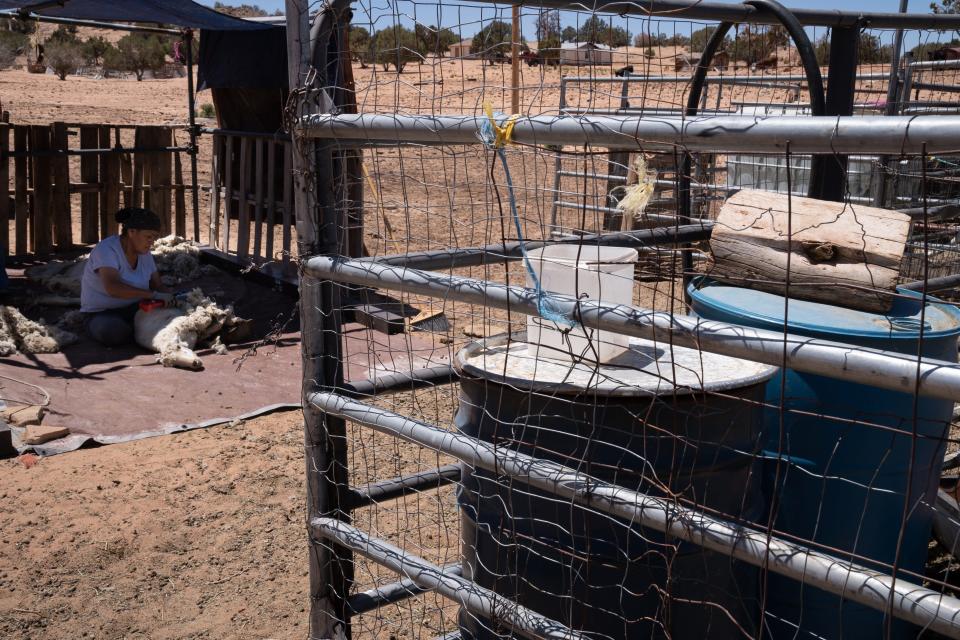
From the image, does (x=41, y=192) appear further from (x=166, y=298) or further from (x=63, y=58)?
(x=63, y=58)

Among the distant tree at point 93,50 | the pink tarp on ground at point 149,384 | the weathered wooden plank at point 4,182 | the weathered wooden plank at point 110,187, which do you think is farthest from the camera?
the distant tree at point 93,50

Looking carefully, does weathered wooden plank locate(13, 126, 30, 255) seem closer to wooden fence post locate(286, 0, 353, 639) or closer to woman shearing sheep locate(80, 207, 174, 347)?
woman shearing sheep locate(80, 207, 174, 347)

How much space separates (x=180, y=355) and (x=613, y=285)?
15.8 feet

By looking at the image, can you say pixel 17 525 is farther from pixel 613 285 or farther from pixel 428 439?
pixel 613 285

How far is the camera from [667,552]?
181cm

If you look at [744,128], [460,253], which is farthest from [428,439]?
[744,128]

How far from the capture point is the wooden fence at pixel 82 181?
A: 8977mm

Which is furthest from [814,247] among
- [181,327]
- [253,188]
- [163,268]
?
[163,268]

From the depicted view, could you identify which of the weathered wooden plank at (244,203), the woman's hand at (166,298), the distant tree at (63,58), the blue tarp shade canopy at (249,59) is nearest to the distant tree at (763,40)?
the woman's hand at (166,298)

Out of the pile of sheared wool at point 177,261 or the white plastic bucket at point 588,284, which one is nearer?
the white plastic bucket at point 588,284

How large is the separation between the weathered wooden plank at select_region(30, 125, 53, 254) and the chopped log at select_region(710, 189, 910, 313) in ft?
27.2

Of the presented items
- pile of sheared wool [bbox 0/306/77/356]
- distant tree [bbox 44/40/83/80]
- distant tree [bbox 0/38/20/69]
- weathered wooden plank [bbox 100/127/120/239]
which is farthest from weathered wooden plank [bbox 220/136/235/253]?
distant tree [bbox 0/38/20/69]

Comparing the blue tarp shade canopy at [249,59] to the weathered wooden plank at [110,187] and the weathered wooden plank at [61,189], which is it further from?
the weathered wooden plank at [61,189]

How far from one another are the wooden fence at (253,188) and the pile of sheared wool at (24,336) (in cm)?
214
